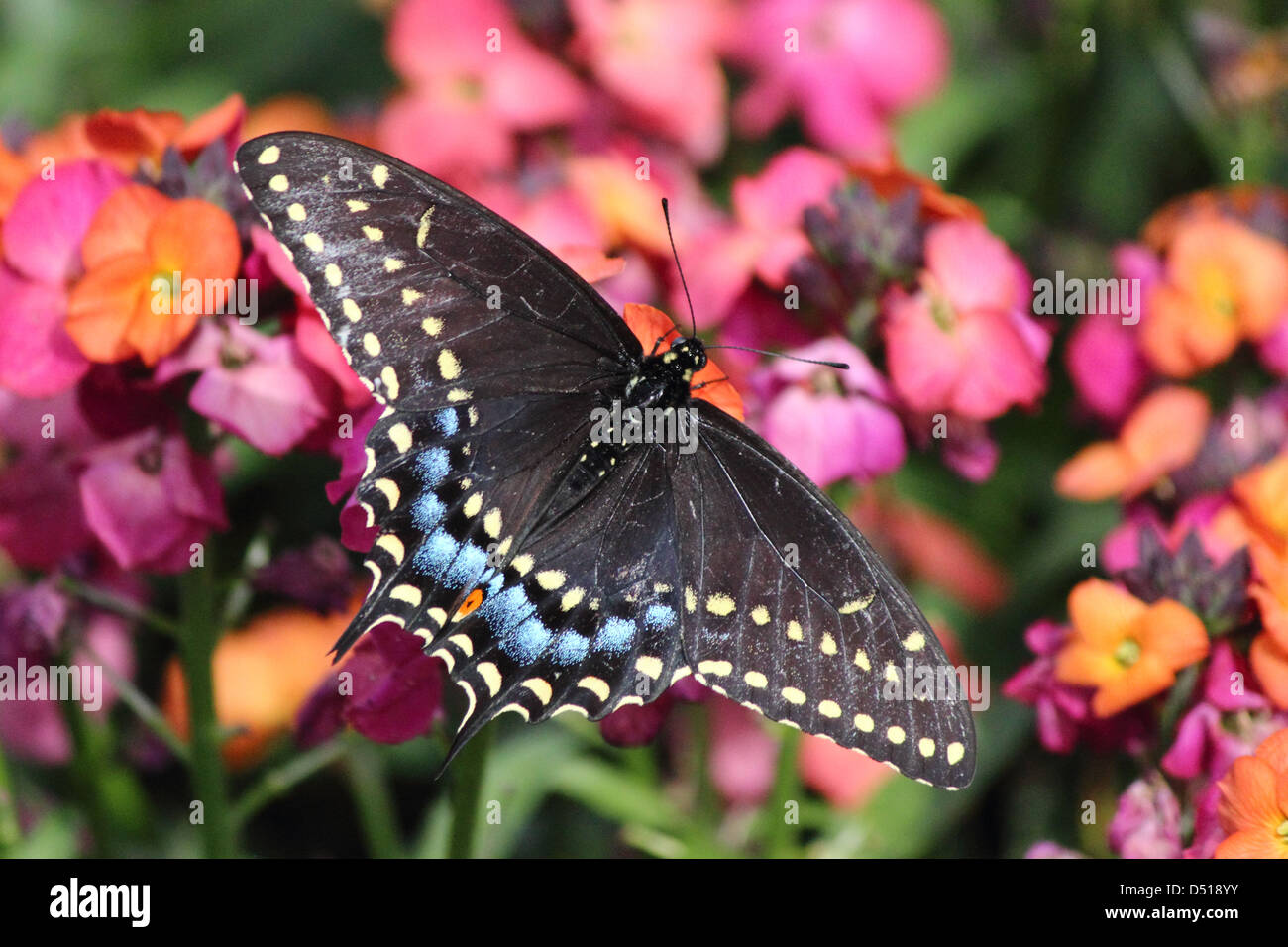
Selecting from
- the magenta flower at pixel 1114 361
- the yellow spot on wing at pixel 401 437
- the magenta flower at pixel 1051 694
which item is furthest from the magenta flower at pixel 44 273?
the magenta flower at pixel 1114 361

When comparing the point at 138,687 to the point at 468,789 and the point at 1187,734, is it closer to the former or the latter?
the point at 468,789

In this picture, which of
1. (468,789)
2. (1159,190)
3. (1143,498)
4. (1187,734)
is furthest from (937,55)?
(468,789)

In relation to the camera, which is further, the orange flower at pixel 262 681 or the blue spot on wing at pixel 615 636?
the orange flower at pixel 262 681

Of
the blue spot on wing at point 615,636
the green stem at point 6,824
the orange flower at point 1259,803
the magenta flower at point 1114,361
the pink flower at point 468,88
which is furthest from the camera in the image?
the pink flower at point 468,88

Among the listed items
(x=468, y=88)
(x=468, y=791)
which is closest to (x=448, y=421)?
(x=468, y=791)

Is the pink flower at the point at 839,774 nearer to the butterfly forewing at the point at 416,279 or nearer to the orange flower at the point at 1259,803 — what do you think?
the orange flower at the point at 1259,803

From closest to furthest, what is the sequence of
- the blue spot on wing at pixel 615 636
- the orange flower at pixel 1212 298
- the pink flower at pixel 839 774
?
1. the blue spot on wing at pixel 615 636
2. the orange flower at pixel 1212 298
3. the pink flower at pixel 839 774

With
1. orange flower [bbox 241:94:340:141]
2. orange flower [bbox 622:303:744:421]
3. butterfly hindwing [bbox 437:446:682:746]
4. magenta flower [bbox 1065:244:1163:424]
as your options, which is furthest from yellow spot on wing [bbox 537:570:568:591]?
orange flower [bbox 241:94:340:141]

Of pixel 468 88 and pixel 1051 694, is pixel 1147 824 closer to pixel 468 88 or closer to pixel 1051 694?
pixel 1051 694
